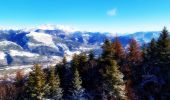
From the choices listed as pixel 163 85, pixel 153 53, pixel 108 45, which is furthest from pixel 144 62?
pixel 108 45

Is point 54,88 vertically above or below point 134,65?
below

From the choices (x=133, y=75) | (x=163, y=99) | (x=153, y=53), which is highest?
(x=153, y=53)

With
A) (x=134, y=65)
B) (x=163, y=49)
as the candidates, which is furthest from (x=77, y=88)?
(x=163, y=49)

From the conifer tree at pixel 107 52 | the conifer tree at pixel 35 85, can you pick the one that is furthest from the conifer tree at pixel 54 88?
the conifer tree at pixel 107 52

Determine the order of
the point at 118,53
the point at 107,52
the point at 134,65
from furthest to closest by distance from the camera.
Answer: the point at 118,53 < the point at 134,65 < the point at 107,52

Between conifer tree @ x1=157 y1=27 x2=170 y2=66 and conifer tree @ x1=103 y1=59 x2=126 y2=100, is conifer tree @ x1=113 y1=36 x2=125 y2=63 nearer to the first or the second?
conifer tree @ x1=157 y1=27 x2=170 y2=66

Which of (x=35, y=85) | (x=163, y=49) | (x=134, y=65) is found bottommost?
(x=35, y=85)

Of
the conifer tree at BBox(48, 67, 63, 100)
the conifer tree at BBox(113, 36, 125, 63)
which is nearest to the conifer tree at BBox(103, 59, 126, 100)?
the conifer tree at BBox(48, 67, 63, 100)

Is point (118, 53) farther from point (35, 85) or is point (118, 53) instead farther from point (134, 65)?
point (35, 85)

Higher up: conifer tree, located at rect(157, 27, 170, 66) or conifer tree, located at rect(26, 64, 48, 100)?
conifer tree, located at rect(157, 27, 170, 66)

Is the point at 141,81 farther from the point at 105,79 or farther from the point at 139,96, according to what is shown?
the point at 105,79

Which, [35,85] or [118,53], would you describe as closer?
[35,85]
